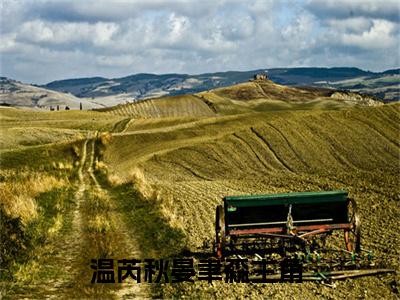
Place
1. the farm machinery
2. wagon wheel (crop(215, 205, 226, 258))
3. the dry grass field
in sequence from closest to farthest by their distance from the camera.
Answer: the dry grass field → wagon wheel (crop(215, 205, 226, 258)) → the farm machinery

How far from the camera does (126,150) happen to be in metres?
53.6

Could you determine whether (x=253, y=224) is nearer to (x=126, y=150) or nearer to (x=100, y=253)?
(x=100, y=253)

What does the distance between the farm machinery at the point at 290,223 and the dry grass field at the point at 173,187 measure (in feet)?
4.12

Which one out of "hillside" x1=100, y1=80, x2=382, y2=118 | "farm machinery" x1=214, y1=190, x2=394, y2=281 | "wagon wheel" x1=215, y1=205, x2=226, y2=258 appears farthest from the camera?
"hillside" x1=100, y1=80, x2=382, y2=118

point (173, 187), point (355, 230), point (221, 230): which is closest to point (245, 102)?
point (173, 187)

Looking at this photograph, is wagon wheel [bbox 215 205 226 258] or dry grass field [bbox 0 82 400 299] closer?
dry grass field [bbox 0 82 400 299]

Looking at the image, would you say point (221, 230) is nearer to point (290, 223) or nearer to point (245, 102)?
point (290, 223)

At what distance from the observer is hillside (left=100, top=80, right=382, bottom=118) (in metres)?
136

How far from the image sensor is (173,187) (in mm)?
30016

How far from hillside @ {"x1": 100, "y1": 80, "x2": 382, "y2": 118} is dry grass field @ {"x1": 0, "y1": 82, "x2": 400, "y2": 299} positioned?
61.4 meters

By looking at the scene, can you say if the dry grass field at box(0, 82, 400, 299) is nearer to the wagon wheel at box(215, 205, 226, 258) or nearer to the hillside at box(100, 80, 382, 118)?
the wagon wheel at box(215, 205, 226, 258)

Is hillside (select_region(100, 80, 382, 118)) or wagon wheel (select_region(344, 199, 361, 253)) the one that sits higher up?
hillside (select_region(100, 80, 382, 118))

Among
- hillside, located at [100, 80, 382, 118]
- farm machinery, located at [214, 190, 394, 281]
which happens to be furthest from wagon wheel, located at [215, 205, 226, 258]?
hillside, located at [100, 80, 382, 118]

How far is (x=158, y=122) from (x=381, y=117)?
3603cm
